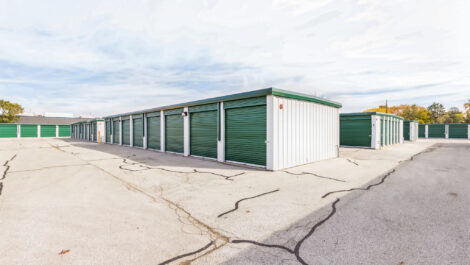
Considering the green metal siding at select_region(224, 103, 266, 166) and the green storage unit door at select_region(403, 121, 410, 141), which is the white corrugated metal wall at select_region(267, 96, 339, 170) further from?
the green storage unit door at select_region(403, 121, 410, 141)

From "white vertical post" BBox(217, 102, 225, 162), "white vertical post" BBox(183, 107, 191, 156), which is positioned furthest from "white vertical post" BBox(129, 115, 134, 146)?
"white vertical post" BBox(217, 102, 225, 162)

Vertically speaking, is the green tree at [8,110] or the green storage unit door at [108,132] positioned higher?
the green tree at [8,110]

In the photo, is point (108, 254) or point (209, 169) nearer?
point (108, 254)

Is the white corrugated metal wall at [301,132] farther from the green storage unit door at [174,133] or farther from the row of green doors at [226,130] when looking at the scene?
the green storage unit door at [174,133]

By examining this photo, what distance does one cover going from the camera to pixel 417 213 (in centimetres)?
424

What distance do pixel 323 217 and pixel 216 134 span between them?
797cm

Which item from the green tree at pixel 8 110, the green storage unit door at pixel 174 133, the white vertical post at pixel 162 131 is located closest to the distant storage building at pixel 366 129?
the green storage unit door at pixel 174 133

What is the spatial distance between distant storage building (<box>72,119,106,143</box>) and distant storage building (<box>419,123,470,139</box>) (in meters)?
51.6

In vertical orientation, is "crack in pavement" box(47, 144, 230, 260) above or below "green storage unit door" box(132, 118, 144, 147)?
below

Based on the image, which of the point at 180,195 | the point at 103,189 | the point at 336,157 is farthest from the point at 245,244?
the point at 336,157

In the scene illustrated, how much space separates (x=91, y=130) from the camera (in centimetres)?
3247

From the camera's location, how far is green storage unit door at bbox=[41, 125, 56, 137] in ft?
141

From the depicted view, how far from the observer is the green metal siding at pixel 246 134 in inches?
360

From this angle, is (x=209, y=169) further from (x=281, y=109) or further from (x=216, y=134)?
(x=281, y=109)
